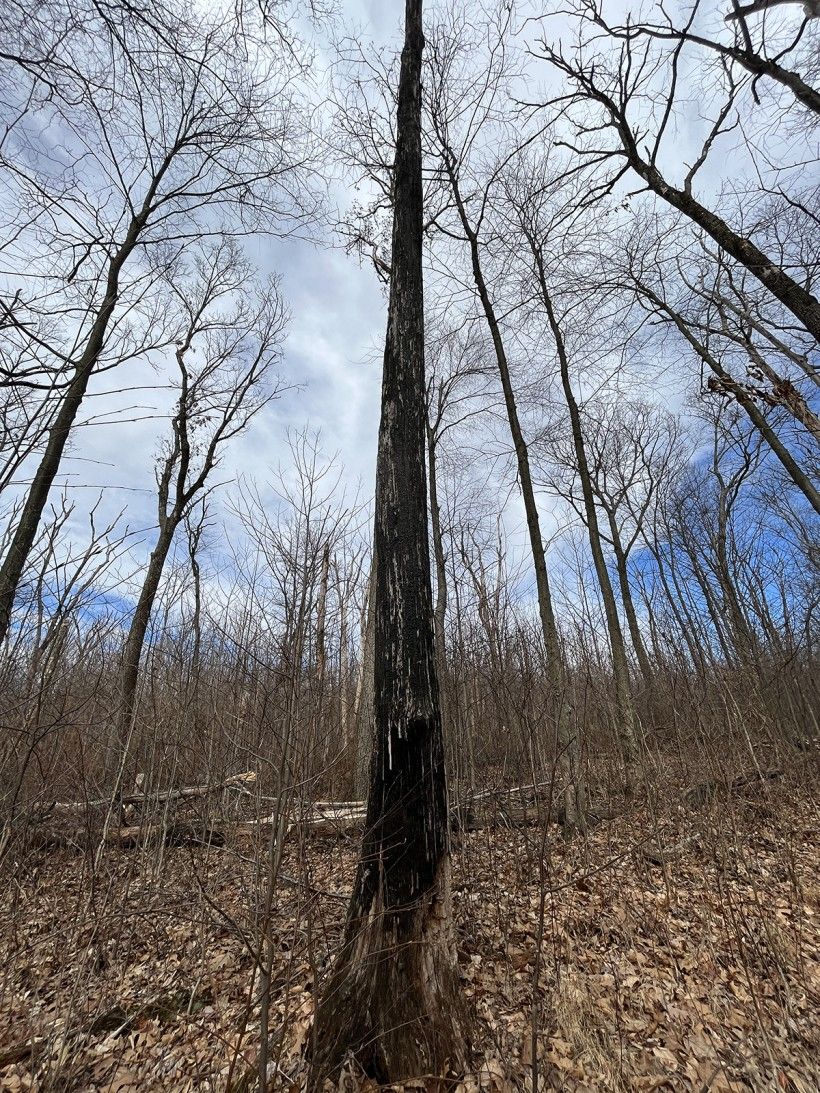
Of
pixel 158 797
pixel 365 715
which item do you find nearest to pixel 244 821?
pixel 158 797

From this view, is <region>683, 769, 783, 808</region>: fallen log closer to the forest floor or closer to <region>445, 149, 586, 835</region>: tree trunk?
the forest floor

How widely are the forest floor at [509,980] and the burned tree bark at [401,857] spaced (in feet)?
0.54

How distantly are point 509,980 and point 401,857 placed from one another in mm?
1465

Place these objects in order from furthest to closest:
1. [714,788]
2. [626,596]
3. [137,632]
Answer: [626,596], [137,632], [714,788]

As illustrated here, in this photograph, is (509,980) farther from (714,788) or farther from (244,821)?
(244,821)

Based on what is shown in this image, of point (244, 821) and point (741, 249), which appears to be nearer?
point (741, 249)

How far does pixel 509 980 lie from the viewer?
2707 mm

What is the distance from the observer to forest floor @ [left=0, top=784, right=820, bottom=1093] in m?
2.06

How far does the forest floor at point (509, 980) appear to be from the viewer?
6.77 ft

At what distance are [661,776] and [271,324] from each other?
11.9m

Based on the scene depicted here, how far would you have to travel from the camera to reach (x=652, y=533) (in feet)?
47.2

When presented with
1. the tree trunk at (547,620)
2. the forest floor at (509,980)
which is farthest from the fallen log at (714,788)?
the tree trunk at (547,620)

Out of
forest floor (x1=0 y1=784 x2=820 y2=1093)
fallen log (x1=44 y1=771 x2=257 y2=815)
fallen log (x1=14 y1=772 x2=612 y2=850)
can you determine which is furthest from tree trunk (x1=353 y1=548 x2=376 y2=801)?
forest floor (x1=0 y1=784 x2=820 y2=1093)

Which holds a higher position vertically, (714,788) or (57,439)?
(57,439)
